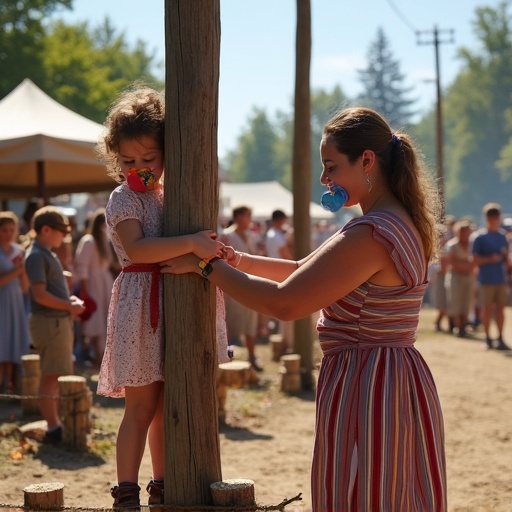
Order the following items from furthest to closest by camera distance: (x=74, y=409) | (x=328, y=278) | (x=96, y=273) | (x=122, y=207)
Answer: (x=96, y=273)
(x=74, y=409)
(x=122, y=207)
(x=328, y=278)

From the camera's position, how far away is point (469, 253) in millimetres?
17516

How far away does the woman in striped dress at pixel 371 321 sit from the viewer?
348cm

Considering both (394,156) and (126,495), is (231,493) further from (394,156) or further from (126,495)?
(394,156)

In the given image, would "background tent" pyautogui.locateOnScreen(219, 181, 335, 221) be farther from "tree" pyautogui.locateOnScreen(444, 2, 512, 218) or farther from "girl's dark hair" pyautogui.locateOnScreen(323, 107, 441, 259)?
"tree" pyautogui.locateOnScreen(444, 2, 512, 218)

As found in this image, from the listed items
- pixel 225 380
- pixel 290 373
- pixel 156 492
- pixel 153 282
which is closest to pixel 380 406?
pixel 153 282

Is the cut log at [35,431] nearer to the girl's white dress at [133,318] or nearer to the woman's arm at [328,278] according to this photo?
the girl's white dress at [133,318]

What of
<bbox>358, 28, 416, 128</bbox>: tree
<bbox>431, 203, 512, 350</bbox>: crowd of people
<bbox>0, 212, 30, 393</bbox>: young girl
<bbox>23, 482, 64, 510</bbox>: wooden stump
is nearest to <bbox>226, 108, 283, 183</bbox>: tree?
<bbox>358, 28, 416, 128</bbox>: tree

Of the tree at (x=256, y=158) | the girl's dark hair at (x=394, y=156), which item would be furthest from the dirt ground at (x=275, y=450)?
the tree at (x=256, y=158)

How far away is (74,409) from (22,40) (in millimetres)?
33354

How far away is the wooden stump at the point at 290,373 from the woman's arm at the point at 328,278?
7125 millimetres

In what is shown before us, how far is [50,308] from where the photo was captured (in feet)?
24.5

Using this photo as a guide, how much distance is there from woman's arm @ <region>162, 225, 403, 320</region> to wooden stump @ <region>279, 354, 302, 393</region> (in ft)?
23.4

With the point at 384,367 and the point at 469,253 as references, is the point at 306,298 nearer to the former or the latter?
the point at 384,367

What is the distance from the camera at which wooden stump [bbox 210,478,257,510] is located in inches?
156
